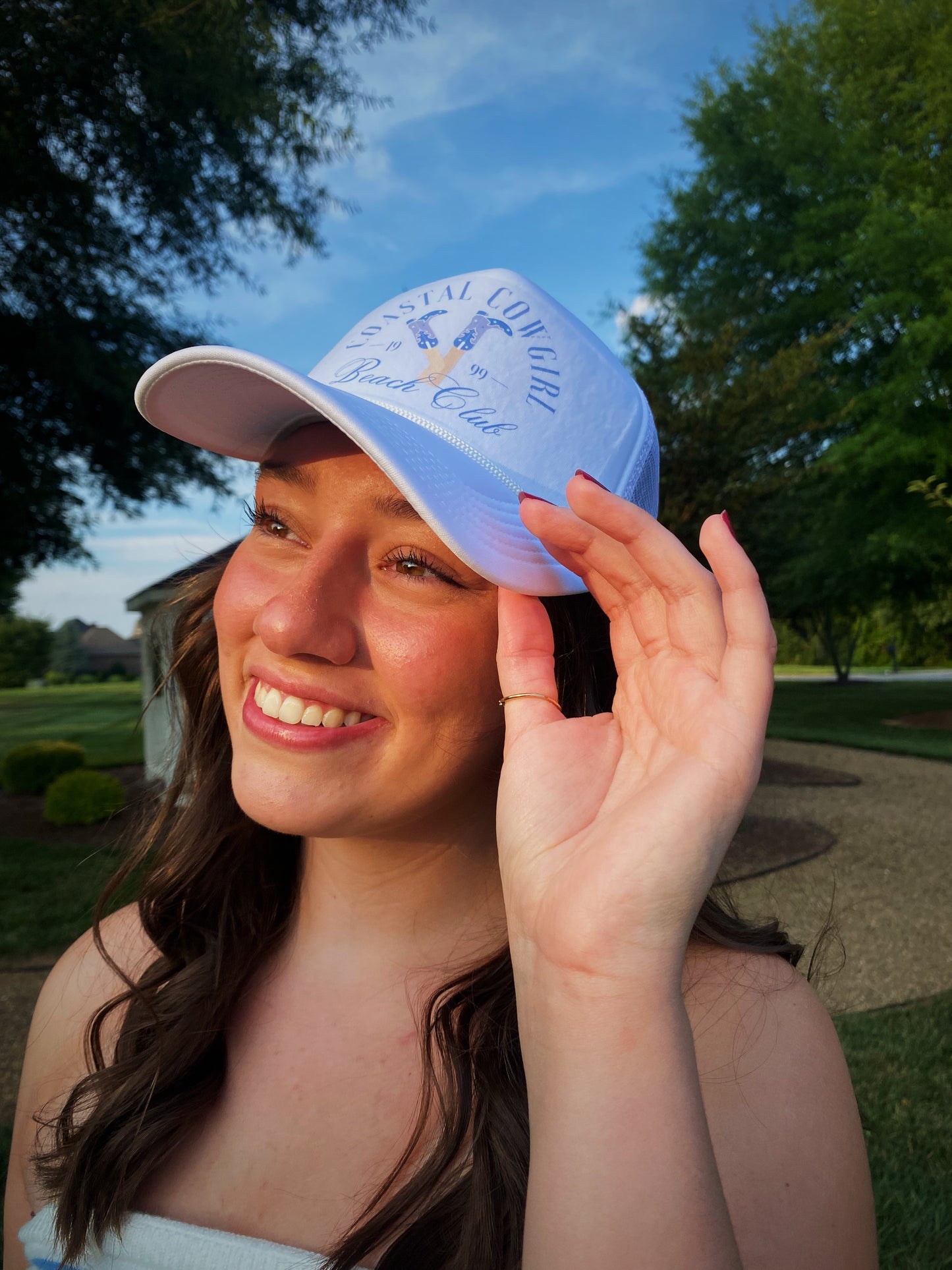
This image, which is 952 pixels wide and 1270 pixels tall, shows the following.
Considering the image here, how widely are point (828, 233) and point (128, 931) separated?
58.1 ft

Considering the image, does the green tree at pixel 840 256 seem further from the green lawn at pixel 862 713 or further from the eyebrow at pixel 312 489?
the eyebrow at pixel 312 489

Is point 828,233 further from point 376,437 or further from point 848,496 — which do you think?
point 376,437

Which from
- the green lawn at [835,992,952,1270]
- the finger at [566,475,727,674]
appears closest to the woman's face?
the finger at [566,475,727,674]

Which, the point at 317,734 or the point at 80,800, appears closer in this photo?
the point at 317,734

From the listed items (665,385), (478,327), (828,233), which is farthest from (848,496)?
(478,327)

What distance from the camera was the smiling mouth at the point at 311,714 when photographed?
5.08 feet

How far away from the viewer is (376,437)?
4.61 feet

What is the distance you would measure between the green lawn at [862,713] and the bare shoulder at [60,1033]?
404 inches

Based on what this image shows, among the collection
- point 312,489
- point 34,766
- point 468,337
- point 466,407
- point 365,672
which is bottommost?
point 34,766

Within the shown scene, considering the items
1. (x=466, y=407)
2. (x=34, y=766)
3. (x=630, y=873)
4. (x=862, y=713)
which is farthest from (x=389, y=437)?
(x=862, y=713)

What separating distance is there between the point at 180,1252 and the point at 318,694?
0.93 meters

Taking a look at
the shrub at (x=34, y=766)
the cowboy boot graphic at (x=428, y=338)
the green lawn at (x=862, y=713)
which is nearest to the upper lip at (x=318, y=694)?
the cowboy boot graphic at (x=428, y=338)

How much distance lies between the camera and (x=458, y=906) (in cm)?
180

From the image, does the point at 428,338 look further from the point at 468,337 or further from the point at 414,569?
the point at 414,569
